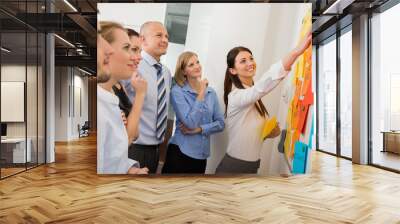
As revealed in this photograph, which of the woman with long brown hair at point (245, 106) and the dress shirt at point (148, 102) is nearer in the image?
the dress shirt at point (148, 102)

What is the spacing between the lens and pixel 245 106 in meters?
6.89

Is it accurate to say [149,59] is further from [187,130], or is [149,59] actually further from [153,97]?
[187,130]

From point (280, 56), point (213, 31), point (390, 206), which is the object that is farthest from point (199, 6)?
point (390, 206)

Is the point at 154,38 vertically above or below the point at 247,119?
above

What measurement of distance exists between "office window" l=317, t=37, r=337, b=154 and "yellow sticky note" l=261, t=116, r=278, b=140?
13.8 ft

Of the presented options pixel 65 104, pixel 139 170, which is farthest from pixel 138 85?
pixel 65 104

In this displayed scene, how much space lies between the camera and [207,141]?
6.80 m

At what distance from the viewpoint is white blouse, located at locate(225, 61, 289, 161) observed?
22.5 ft

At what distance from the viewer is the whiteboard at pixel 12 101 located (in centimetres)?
667

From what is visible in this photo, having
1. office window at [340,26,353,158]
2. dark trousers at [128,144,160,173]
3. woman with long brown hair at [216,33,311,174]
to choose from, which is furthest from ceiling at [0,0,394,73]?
dark trousers at [128,144,160,173]

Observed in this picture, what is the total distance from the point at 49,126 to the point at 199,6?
4457 mm

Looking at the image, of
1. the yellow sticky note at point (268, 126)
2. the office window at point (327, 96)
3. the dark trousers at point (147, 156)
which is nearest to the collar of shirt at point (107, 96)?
the dark trousers at point (147, 156)

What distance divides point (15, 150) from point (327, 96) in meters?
8.04

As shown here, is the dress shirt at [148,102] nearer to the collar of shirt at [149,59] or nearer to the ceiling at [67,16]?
the collar of shirt at [149,59]
